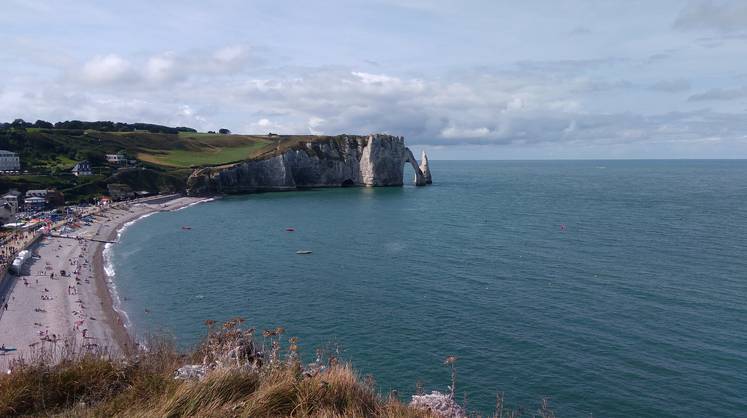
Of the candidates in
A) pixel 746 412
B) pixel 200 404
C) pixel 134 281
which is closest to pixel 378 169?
pixel 134 281

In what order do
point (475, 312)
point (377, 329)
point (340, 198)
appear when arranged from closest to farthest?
point (377, 329) < point (475, 312) < point (340, 198)

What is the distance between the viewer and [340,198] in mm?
111625

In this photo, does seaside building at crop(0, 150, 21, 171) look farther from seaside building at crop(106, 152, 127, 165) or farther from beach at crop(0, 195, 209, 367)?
beach at crop(0, 195, 209, 367)

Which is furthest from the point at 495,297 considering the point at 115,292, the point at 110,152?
the point at 110,152

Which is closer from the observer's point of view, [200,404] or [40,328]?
[200,404]

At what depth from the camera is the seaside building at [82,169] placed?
101 meters

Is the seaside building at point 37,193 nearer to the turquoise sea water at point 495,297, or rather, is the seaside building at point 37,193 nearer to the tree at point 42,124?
the turquoise sea water at point 495,297

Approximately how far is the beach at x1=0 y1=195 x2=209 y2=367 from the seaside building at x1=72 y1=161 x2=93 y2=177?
41.8m

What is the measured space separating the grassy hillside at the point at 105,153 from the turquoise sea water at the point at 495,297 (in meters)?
27.7

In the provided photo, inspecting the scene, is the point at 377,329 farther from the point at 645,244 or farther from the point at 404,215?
the point at 404,215

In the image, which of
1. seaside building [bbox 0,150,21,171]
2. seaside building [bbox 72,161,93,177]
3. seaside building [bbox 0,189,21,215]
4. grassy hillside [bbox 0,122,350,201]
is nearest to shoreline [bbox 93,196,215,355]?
seaside building [bbox 0,189,21,215]

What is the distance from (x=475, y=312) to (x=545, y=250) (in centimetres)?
2306

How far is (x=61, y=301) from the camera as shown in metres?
38.4

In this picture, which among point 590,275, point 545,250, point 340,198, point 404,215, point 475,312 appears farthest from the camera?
point 340,198
